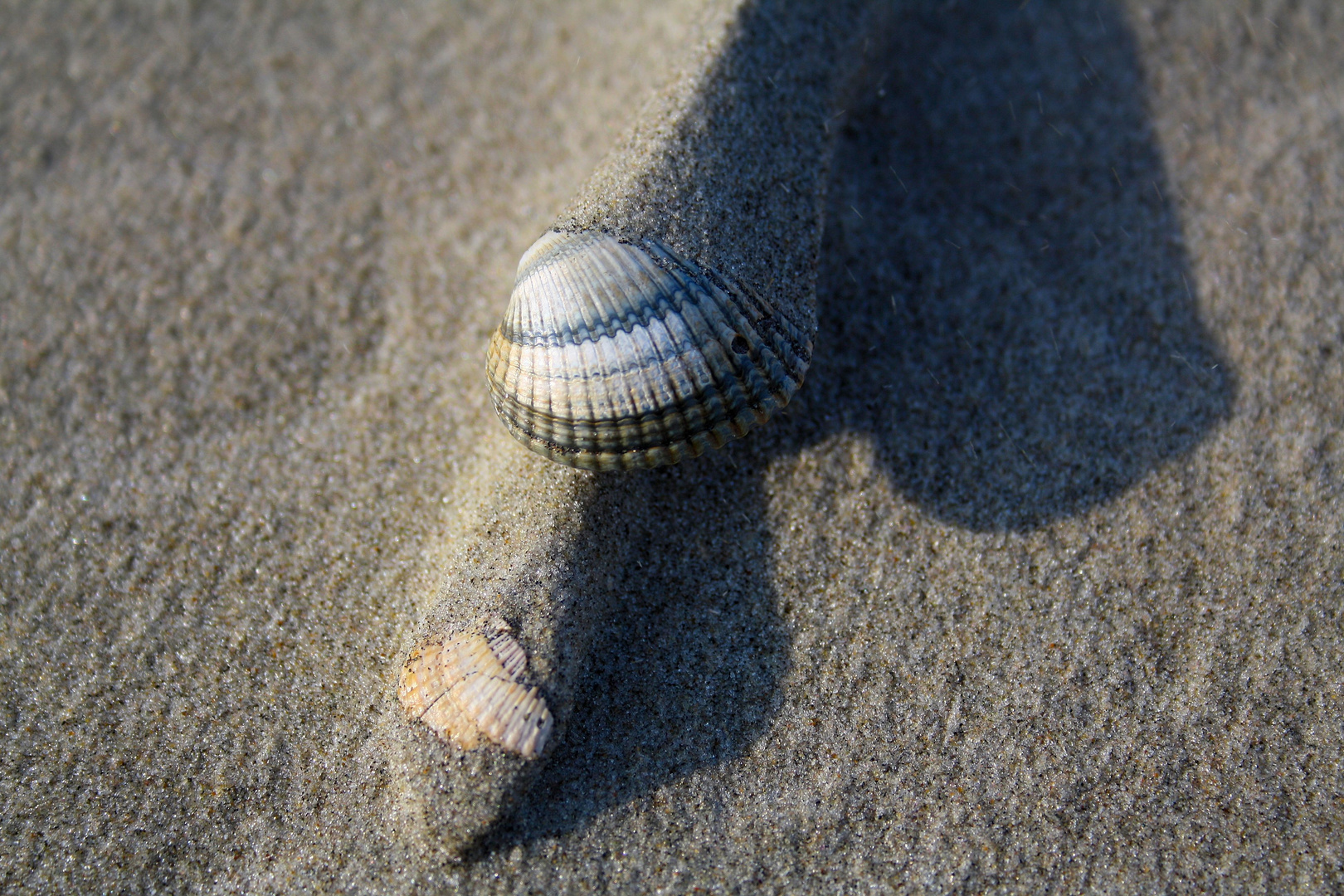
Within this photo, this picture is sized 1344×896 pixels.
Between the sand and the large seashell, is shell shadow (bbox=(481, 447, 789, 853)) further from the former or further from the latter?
the large seashell

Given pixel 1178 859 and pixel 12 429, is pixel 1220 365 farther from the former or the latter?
pixel 12 429

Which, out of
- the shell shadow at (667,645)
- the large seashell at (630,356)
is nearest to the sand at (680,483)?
the shell shadow at (667,645)

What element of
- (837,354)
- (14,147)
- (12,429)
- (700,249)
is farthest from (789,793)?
(14,147)

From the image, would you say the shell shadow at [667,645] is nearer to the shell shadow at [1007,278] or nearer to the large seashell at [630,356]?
the large seashell at [630,356]

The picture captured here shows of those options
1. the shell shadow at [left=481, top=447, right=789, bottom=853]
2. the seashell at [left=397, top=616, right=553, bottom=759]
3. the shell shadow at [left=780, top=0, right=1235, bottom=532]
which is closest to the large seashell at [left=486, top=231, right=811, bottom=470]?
the shell shadow at [left=481, top=447, right=789, bottom=853]

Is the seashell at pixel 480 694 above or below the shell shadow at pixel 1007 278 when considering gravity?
above

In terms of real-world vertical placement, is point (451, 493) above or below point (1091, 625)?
above
